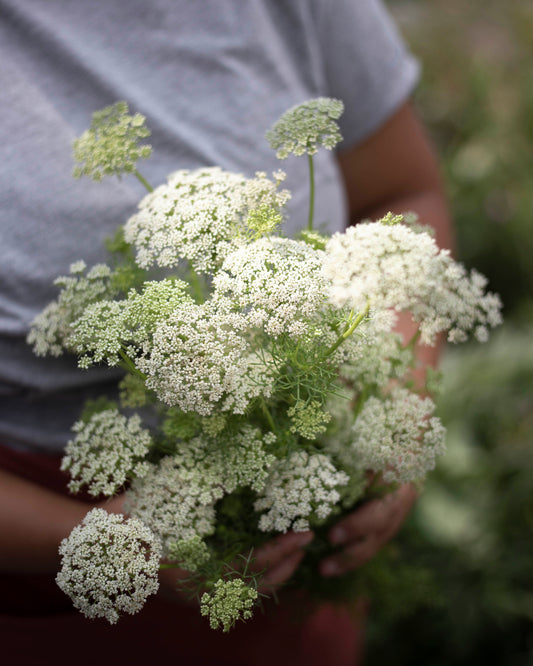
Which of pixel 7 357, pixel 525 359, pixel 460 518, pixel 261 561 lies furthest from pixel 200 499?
pixel 525 359

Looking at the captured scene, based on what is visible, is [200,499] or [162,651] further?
[162,651]

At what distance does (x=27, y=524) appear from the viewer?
2.87 ft

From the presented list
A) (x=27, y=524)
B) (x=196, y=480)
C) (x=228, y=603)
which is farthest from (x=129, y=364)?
(x=27, y=524)

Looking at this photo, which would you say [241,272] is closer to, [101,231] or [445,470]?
[101,231]

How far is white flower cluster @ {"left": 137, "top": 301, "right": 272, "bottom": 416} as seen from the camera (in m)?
0.50

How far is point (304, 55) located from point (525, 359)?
218cm

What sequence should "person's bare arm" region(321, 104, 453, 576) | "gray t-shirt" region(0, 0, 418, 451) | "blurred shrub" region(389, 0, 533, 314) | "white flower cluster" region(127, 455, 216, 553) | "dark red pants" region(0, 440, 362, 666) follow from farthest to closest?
"blurred shrub" region(389, 0, 533, 314) < "person's bare arm" region(321, 104, 453, 576) < "gray t-shirt" region(0, 0, 418, 451) < "dark red pants" region(0, 440, 362, 666) < "white flower cluster" region(127, 455, 216, 553)

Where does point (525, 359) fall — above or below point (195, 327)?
below

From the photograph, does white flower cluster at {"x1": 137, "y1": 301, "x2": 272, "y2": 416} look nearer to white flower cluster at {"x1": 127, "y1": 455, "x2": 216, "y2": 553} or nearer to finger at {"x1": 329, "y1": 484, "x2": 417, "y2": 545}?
white flower cluster at {"x1": 127, "y1": 455, "x2": 216, "y2": 553}

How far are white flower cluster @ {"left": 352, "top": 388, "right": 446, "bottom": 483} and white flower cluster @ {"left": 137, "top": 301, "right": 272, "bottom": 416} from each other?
0.19 metres

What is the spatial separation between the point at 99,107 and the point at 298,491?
0.88 m

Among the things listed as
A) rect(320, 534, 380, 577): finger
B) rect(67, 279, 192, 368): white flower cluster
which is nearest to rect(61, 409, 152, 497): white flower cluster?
rect(67, 279, 192, 368): white flower cluster

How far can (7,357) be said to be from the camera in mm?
950

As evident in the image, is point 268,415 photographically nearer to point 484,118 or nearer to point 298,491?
point 298,491
